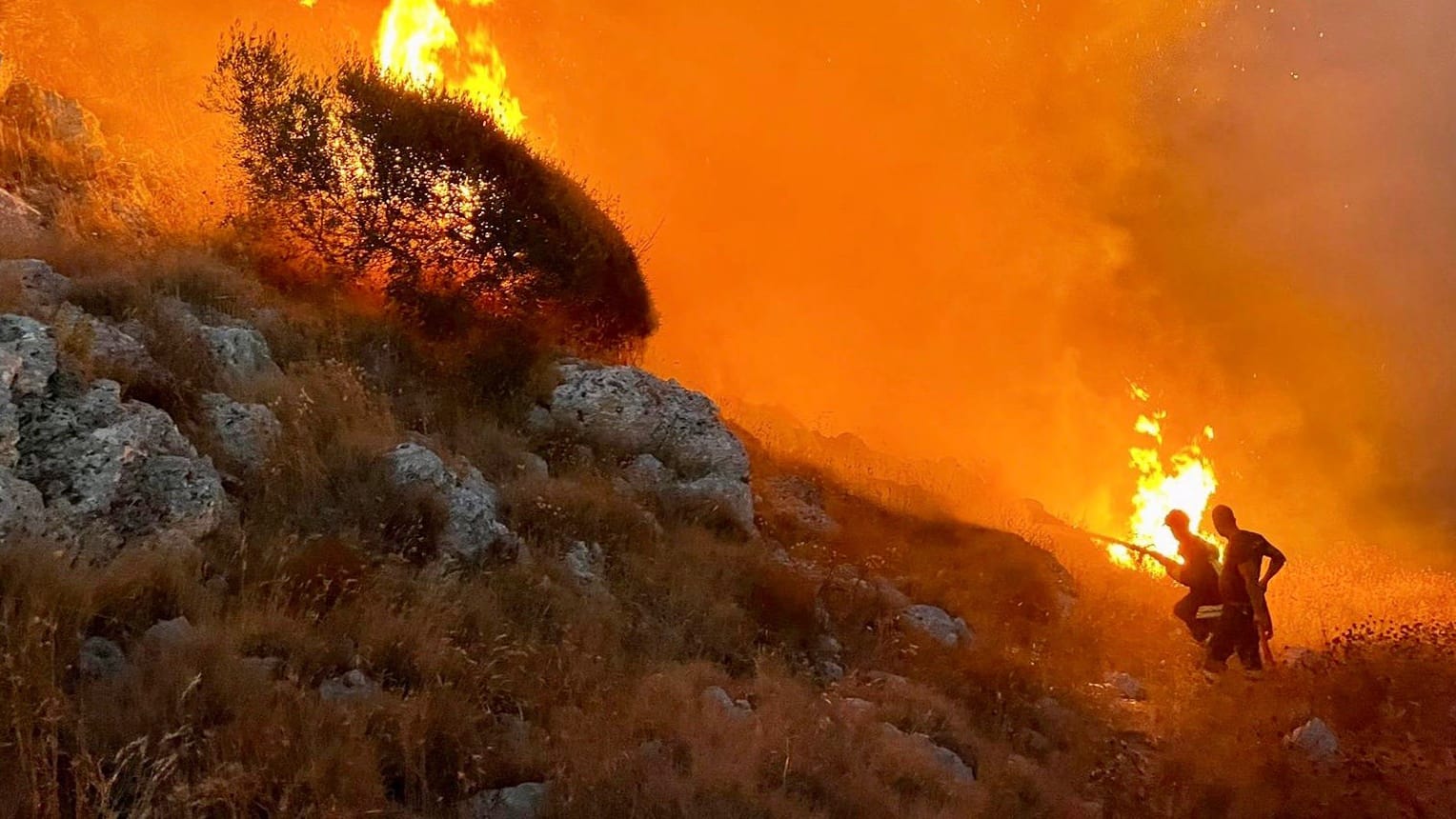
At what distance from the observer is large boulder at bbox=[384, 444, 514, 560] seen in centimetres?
627

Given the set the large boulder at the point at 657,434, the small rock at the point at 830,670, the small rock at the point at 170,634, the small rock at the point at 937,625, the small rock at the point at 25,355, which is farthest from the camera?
the large boulder at the point at 657,434

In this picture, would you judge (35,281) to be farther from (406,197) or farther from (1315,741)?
(1315,741)

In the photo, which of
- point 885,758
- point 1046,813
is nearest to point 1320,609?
point 1046,813

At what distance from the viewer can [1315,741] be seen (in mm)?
7160

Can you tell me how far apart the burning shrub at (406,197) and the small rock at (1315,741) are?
8577mm

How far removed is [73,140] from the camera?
10.7 m

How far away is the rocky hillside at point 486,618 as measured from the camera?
381 cm

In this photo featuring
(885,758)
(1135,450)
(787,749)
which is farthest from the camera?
(1135,450)

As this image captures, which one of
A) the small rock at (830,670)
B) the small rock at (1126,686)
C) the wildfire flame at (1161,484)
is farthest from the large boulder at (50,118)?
the wildfire flame at (1161,484)

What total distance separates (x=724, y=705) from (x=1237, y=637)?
6045 millimetres

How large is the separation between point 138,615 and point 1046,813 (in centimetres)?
524

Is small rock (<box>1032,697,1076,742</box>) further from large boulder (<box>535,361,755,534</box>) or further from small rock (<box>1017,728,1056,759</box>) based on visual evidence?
large boulder (<box>535,361,755,534</box>)

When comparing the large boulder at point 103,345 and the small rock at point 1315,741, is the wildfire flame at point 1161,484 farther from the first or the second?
the large boulder at point 103,345

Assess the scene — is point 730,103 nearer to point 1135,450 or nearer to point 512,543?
point 1135,450
